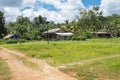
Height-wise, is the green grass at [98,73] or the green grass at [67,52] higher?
the green grass at [98,73]

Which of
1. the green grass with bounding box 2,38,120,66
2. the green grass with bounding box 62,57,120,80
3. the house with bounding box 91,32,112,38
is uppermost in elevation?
the green grass with bounding box 62,57,120,80

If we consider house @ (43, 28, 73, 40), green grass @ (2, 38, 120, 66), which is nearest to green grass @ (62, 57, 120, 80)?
green grass @ (2, 38, 120, 66)

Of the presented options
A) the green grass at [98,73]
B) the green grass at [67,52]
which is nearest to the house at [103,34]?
the green grass at [67,52]

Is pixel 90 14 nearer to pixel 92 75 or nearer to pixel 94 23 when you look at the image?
pixel 94 23

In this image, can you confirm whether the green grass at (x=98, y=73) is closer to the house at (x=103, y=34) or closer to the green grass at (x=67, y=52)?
the green grass at (x=67, y=52)

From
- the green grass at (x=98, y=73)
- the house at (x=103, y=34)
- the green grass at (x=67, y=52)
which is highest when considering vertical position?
the green grass at (x=98, y=73)

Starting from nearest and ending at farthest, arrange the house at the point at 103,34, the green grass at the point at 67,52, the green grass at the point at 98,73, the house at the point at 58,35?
the green grass at the point at 98,73, the green grass at the point at 67,52, the house at the point at 58,35, the house at the point at 103,34

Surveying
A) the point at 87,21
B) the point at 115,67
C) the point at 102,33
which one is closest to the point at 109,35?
the point at 102,33

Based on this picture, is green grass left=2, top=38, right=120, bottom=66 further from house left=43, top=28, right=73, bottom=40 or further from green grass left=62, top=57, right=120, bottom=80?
house left=43, top=28, right=73, bottom=40

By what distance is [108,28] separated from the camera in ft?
302

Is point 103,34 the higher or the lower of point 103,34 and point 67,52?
the lower

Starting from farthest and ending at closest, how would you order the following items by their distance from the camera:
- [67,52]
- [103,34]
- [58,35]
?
[103,34]
[58,35]
[67,52]

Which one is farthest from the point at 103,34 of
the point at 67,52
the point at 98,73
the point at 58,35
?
the point at 98,73

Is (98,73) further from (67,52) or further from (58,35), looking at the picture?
(58,35)
